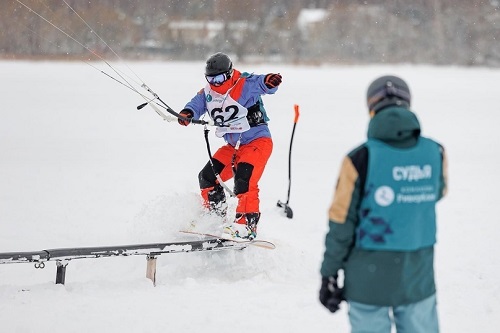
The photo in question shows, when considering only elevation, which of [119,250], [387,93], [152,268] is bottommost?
[152,268]

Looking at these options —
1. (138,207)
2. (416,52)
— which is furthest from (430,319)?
(416,52)

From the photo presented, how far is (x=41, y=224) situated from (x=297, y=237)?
3080mm

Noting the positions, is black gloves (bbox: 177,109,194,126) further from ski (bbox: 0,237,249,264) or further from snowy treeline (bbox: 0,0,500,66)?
snowy treeline (bbox: 0,0,500,66)

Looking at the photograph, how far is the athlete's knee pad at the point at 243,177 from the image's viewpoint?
5906mm

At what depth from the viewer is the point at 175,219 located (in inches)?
248

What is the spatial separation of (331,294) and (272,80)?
3.35m

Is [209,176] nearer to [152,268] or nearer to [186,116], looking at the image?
[186,116]

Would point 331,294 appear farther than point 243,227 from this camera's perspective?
No

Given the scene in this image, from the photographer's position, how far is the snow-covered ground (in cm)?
446

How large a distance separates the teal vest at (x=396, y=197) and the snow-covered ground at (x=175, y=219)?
179 cm

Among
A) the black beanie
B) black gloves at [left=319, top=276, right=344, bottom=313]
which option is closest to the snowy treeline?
the black beanie

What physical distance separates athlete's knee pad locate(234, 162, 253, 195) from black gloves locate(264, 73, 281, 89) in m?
0.78

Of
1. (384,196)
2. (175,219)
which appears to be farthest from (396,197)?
(175,219)

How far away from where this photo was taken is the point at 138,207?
8773 millimetres
